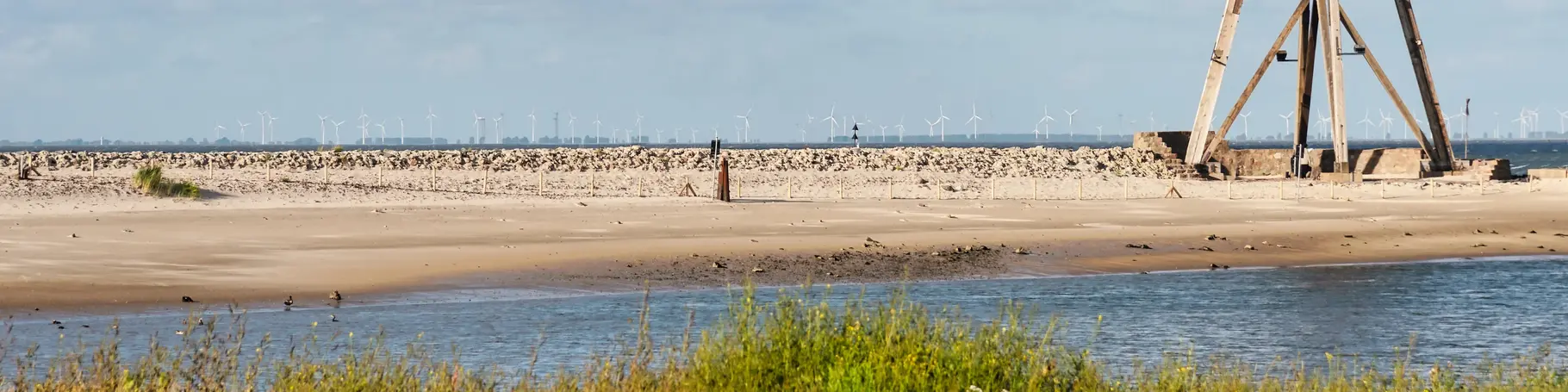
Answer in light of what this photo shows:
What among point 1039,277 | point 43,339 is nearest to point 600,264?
point 1039,277

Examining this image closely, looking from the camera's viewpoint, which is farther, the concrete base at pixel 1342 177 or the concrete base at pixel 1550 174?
the concrete base at pixel 1550 174

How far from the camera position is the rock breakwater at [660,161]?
58469 millimetres

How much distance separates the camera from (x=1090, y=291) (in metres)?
22.8

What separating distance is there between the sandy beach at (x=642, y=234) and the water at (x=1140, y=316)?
4.96 ft

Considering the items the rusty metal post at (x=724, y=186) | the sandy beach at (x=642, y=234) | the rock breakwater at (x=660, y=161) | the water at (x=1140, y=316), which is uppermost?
the rock breakwater at (x=660, y=161)

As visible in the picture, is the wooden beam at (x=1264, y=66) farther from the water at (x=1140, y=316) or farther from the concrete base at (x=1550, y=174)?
the water at (x=1140, y=316)

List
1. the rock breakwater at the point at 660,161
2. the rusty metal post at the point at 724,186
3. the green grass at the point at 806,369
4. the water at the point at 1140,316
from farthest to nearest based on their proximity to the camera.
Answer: the rock breakwater at the point at 660,161
the rusty metal post at the point at 724,186
the water at the point at 1140,316
the green grass at the point at 806,369

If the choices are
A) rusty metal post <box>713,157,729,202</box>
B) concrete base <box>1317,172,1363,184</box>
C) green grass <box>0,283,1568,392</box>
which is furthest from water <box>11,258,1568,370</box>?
concrete base <box>1317,172,1363,184</box>

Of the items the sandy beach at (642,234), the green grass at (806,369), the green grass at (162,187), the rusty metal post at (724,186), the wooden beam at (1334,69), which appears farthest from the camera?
the wooden beam at (1334,69)

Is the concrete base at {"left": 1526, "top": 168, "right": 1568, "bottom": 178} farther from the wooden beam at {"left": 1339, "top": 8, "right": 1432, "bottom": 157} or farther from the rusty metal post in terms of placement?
the rusty metal post

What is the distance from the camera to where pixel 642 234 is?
99.3 feet

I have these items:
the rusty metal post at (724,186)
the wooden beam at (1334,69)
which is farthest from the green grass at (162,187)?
the wooden beam at (1334,69)

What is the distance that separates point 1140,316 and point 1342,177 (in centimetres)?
3596

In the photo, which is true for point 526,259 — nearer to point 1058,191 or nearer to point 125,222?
point 125,222
